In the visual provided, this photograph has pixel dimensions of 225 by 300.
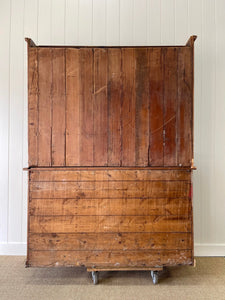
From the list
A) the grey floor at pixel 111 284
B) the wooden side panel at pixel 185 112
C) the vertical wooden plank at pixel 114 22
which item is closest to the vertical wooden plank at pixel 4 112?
the grey floor at pixel 111 284

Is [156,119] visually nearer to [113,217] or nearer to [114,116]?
[114,116]

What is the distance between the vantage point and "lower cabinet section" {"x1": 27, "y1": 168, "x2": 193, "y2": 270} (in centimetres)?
Answer: 191

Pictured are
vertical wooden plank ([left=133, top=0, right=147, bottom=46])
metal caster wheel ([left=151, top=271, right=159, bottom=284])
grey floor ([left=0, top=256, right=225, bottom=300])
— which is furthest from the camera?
vertical wooden plank ([left=133, top=0, right=147, bottom=46])

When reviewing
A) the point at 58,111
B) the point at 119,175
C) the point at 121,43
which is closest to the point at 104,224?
the point at 119,175

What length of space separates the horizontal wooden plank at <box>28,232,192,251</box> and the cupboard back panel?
0.52 metres

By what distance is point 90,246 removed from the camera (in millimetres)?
1908

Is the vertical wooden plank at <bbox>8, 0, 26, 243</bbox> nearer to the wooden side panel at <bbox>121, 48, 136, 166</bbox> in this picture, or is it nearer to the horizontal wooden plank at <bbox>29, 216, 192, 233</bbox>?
the horizontal wooden plank at <bbox>29, 216, 192, 233</bbox>

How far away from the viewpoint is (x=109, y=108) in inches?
75.4

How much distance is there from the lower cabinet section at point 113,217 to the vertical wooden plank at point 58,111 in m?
0.12

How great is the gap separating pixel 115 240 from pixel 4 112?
159 centimetres

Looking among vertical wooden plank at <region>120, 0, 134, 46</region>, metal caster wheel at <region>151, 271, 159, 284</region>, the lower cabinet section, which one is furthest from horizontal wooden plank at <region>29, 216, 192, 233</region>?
vertical wooden plank at <region>120, 0, 134, 46</region>

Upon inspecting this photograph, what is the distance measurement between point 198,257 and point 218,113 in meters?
1.39

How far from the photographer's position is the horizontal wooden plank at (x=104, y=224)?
1.91m

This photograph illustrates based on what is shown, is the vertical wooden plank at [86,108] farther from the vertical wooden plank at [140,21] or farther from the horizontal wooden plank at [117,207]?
the vertical wooden plank at [140,21]
